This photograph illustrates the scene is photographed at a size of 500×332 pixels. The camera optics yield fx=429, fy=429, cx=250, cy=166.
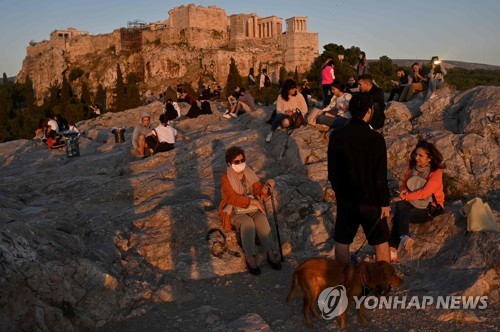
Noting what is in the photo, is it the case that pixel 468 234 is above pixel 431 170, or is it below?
below

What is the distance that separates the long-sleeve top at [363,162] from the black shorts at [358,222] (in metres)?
0.08

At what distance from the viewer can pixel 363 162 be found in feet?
15.1

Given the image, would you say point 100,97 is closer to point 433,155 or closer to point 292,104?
point 292,104

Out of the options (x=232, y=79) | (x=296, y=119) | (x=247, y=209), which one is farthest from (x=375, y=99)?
(x=232, y=79)

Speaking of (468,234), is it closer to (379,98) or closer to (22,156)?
(379,98)

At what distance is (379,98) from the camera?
30.5 feet

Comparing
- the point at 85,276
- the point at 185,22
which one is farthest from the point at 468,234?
Answer: the point at 185,22

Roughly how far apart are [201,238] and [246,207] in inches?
40.0

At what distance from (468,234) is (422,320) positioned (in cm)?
181

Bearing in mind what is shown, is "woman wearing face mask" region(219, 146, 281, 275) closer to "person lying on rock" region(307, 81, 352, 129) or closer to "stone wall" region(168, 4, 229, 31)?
"person lying on rock" region(307, 81, 352, 129)

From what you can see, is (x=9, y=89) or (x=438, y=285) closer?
(x=438, y=285)

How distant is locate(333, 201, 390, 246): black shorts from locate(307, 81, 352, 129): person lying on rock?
15.5 ft

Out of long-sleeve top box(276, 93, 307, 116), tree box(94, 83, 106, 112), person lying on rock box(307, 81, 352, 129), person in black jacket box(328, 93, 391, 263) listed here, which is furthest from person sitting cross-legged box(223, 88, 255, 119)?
tree box(94, 83, 106, 112)

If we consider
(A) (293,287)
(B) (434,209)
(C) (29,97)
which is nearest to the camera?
(A) (293,287)
